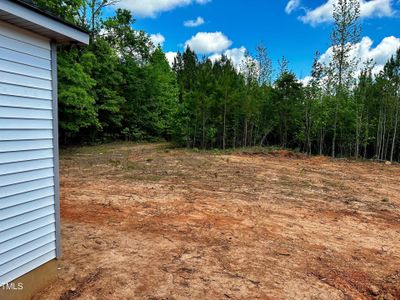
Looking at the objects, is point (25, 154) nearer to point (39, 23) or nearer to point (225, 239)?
point (39, 23)

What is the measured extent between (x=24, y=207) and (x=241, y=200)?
4052 millimetres

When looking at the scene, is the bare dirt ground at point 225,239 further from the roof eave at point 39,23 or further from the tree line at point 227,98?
the tree line at point 227,98

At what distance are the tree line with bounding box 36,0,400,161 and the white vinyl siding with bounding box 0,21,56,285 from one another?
9245mm

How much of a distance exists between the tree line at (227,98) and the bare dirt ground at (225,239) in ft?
24.0

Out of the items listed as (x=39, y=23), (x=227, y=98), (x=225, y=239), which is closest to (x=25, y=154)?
A: (x=39, y=23)

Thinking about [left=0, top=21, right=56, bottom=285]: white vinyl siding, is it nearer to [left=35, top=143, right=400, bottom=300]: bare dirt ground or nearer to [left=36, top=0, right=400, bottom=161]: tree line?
[left=35, top=143, right=400, bottom=300]: bare dirt ground

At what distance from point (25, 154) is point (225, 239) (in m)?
2.54

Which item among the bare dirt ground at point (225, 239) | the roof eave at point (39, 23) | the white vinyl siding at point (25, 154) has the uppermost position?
the roof eave at point (39, 23)

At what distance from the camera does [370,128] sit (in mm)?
15922

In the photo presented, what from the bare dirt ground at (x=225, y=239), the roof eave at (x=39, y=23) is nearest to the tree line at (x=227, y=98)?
the bare dirt ground at (x=225, y=239)

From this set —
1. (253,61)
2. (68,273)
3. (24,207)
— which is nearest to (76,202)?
(68,273)

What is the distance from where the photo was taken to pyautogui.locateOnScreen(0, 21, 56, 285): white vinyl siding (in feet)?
7.19

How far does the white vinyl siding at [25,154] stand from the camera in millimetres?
2191

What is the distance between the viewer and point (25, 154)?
2.34 meters
